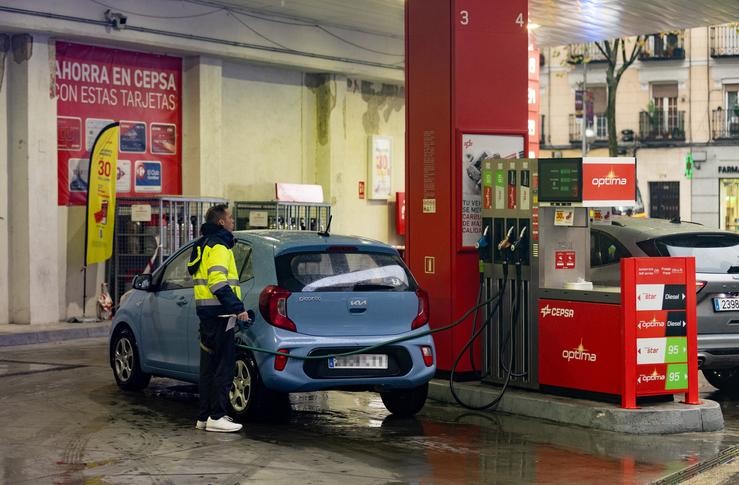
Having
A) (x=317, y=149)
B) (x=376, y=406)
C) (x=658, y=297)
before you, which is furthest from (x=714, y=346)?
(x=317, y=149)

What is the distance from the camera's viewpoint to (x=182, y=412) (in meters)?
10.7

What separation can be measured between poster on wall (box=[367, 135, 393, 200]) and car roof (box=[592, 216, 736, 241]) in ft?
40.6

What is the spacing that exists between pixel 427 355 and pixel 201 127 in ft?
37.0

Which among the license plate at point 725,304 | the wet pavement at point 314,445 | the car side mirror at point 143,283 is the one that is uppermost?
the car side mirror at point 143,283

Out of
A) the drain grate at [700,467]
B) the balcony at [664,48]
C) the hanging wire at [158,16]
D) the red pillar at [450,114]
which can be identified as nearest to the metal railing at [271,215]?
the hanging wire at [158,16]

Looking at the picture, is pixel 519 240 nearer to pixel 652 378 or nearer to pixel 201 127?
pixel 652 378

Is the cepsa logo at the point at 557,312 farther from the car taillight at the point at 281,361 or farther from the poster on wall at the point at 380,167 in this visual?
the poster on wall at the point at 380,167

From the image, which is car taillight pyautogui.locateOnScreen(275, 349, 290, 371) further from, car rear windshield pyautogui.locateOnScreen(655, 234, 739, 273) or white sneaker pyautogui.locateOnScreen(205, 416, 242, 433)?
car rear windshield pyautogui.locateOnScreen(655, 234, 739, 273)

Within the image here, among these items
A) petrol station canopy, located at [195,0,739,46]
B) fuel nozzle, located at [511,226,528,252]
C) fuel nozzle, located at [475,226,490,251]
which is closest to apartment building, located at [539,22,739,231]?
petrol station canopy, located at [195,0,739,46]

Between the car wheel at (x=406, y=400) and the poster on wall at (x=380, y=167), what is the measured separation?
46.9ft

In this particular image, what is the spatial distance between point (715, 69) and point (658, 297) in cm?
4379

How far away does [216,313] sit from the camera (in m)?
9.71

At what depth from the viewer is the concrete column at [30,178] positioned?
59.4ft

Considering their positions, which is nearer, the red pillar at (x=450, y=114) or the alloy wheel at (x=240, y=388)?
the alloy wheel at (x=240, y=388)
